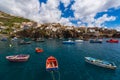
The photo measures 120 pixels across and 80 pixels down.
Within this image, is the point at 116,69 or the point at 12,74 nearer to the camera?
the point at 12,74

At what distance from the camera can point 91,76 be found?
3659 centimetres

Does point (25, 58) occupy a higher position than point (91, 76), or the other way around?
point (25, 58)

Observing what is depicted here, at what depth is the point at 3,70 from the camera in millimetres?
41344

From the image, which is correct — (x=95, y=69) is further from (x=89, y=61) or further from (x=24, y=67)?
(x=24, y=67)

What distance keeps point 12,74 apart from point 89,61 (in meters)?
27.1

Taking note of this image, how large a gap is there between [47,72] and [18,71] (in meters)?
9.57

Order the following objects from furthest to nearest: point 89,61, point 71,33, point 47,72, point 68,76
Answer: point 71,33 < point 89,61 < point 47,72 < point 68,76

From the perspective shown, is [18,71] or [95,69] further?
[95,69]

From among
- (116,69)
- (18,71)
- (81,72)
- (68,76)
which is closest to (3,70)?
(18,71)

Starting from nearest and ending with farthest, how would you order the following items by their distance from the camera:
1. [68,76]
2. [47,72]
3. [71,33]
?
[68,76] → [47,72] → [71,33]

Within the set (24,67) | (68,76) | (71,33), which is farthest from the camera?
(71,33)

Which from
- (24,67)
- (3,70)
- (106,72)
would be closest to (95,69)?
(106,72)

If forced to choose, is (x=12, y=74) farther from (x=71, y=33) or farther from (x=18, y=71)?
(x=71, y=33)

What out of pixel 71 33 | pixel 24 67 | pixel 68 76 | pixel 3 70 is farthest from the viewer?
pixel 71 33
